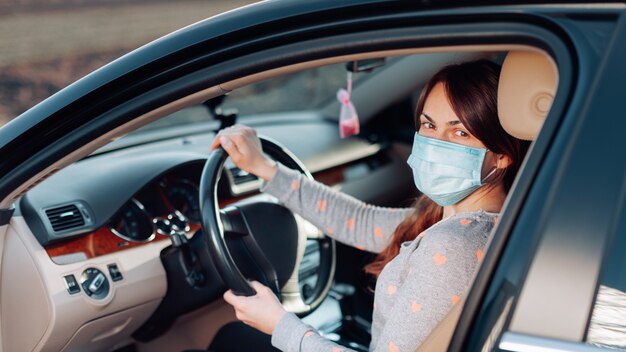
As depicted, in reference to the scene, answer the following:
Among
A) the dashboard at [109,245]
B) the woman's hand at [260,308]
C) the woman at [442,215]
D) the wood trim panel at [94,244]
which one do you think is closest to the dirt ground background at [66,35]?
the dashboard at [109,245]

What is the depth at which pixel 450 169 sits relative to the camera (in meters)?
1.72

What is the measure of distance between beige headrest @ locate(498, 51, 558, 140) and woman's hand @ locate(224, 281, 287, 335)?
0.70 m

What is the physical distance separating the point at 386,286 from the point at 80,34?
9.23 metres

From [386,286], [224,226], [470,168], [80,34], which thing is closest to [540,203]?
[470,168]

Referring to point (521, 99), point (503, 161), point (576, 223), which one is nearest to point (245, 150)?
point (503, 161)

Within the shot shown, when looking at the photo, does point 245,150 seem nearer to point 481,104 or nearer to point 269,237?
point 269,237

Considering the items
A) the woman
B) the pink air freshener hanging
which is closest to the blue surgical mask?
the woman

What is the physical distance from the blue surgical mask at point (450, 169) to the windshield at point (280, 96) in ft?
15.7

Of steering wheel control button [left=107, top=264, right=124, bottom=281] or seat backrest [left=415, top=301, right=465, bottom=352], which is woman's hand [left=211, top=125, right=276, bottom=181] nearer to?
steering wheel control button [left=107, top=264, right=124, bottom=281]

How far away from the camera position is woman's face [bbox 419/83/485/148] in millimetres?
1766

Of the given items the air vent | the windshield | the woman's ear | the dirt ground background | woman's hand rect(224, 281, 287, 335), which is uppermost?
the dirt ground background

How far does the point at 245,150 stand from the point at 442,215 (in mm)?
599

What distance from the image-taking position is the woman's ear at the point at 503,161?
5.80 feet

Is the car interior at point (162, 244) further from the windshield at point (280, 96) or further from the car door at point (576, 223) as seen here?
the windshield at point (280, 96)
